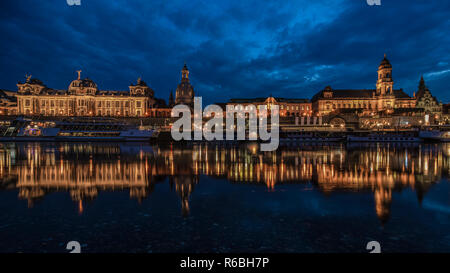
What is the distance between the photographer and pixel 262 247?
6176mm

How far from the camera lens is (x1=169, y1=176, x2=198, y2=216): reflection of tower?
9570mm

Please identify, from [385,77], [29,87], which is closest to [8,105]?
[29,87]

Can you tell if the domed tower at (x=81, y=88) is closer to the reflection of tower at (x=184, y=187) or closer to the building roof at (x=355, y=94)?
the building roof at (x=355, y=94)

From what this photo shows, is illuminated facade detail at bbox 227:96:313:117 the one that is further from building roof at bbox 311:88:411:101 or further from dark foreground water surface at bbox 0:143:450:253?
dark foreground water surface at bbox 0:143:450:253

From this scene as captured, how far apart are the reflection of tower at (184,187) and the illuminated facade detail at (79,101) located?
106m

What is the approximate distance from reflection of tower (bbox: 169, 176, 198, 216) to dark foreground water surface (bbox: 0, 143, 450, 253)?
48mm

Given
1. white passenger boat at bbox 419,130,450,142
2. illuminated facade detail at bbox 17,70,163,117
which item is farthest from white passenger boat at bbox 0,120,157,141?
white passenger boat at bbox 419,130,450,142

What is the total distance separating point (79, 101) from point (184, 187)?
115 m

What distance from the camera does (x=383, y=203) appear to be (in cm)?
977

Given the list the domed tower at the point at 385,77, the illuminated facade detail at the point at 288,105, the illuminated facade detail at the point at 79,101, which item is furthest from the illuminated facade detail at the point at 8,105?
the domed tower at the point at 385,77

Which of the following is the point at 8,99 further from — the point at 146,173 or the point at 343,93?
the point at 343,93

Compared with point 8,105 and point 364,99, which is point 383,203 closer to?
point 364,99

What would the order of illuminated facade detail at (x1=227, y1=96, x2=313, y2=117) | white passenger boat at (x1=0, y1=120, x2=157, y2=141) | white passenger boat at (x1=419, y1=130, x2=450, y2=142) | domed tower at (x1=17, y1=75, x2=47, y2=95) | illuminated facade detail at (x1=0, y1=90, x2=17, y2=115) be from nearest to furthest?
white passenger boat at (x1=0, y1=120, x2=157, y2=141) < white passenger boat at (x1=419, y1=130, x2=450, y2=142) < domed tower at (x1=17, y1=75, x2=47, y2=95) < illuminated facade detail at (x1=0, y1=90, x2=17, y2=115) < illuminated facade detail at (x1=227, y1=96, x2=313, y2=117)
